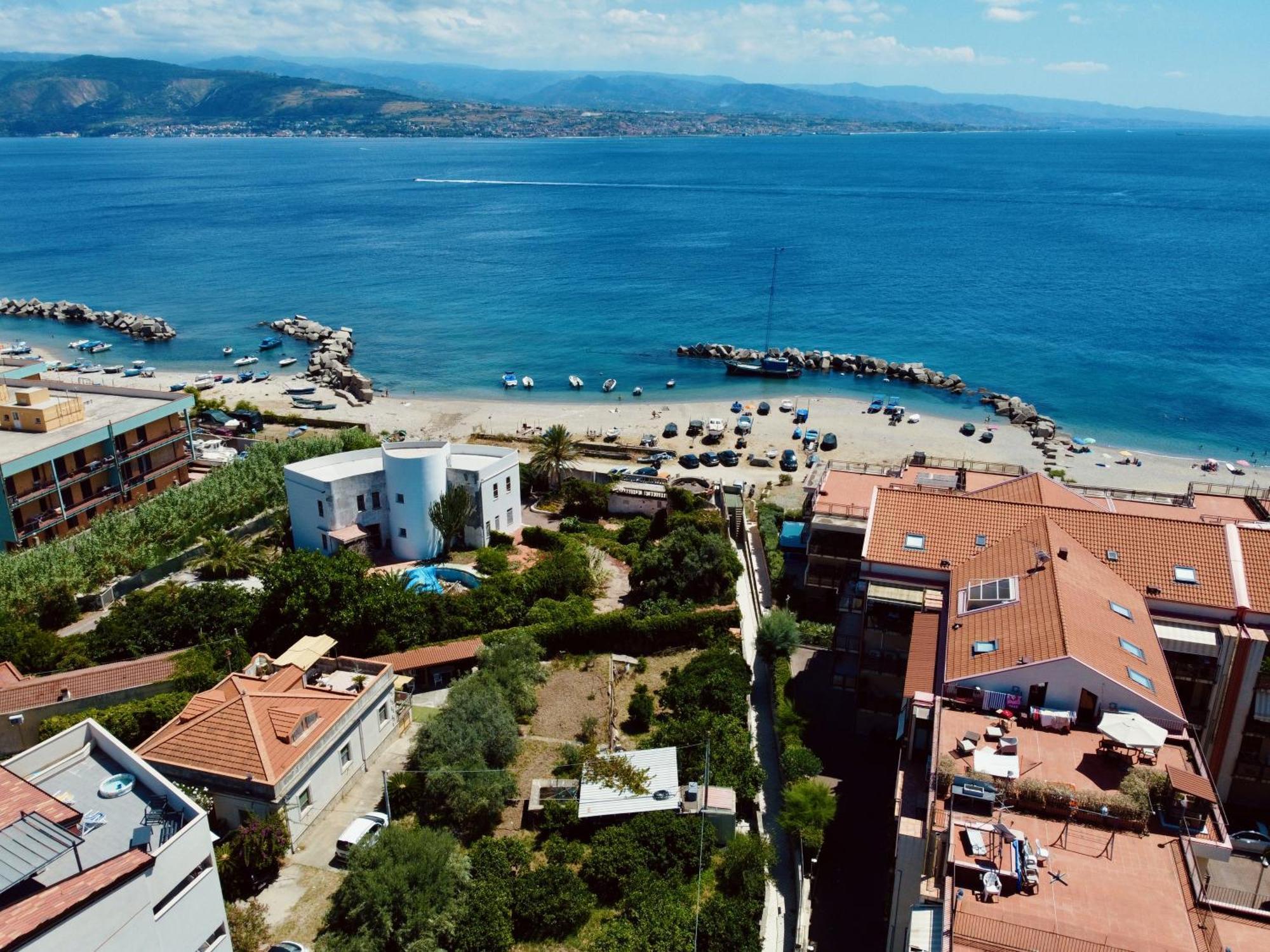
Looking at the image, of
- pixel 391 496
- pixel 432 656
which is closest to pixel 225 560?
pixel 391 496

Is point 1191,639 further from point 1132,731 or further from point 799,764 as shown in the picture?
point 799,764

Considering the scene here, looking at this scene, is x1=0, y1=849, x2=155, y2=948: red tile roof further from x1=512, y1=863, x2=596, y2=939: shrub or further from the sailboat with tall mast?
the sailboat with tall mast

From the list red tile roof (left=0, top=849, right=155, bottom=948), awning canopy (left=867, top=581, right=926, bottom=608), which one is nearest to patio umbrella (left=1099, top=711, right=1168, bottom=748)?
awning canopy (left=867, top=581, right=926, bottom=608)

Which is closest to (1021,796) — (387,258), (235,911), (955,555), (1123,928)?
(1123,928)

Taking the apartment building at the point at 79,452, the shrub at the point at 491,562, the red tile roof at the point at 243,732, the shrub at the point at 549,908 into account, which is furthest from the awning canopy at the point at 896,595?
the apartment building at the point at 79,452

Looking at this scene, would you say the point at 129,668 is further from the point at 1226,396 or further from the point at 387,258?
A: the point at 387,258

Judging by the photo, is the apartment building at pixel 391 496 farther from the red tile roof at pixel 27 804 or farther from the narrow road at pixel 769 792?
the red tile roof at pixel 27 804
